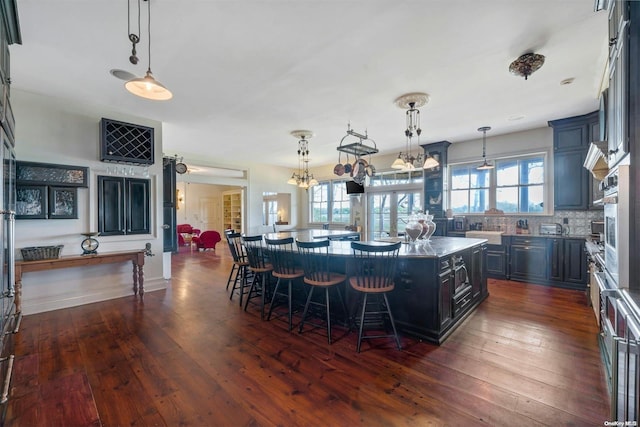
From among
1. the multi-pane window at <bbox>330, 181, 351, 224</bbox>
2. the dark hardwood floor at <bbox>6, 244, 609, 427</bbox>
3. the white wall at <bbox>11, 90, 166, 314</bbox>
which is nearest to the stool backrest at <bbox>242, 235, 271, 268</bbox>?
the dark hardwood floor at <bbox>6, 244, 609, 427</bbox>

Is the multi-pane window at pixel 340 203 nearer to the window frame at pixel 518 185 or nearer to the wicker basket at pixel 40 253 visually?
the window frame at pixel 518 185

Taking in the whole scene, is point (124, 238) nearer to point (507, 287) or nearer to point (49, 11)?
point (49, 11)

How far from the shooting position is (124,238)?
4.39 meters

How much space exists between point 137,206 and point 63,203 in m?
0.88

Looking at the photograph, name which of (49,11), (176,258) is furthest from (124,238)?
(176,258)

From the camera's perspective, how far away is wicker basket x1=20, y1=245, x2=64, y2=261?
346 centimetres

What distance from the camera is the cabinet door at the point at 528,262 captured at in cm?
482

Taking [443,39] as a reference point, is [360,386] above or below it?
below

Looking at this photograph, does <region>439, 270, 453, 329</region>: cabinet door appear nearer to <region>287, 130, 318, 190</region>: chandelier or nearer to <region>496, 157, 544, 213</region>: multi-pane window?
<region>287, 130, 318, 190</region>: chandelier

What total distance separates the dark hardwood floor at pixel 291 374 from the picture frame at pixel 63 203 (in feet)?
4.32

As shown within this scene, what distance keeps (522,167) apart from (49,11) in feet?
22.7

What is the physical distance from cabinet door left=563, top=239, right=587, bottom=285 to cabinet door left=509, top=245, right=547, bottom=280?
0.28 metres

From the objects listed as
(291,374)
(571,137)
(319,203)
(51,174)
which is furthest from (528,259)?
(51,174)

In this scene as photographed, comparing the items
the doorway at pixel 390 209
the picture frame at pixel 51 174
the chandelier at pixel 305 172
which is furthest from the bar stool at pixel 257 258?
the doorway at pixel 390 209
